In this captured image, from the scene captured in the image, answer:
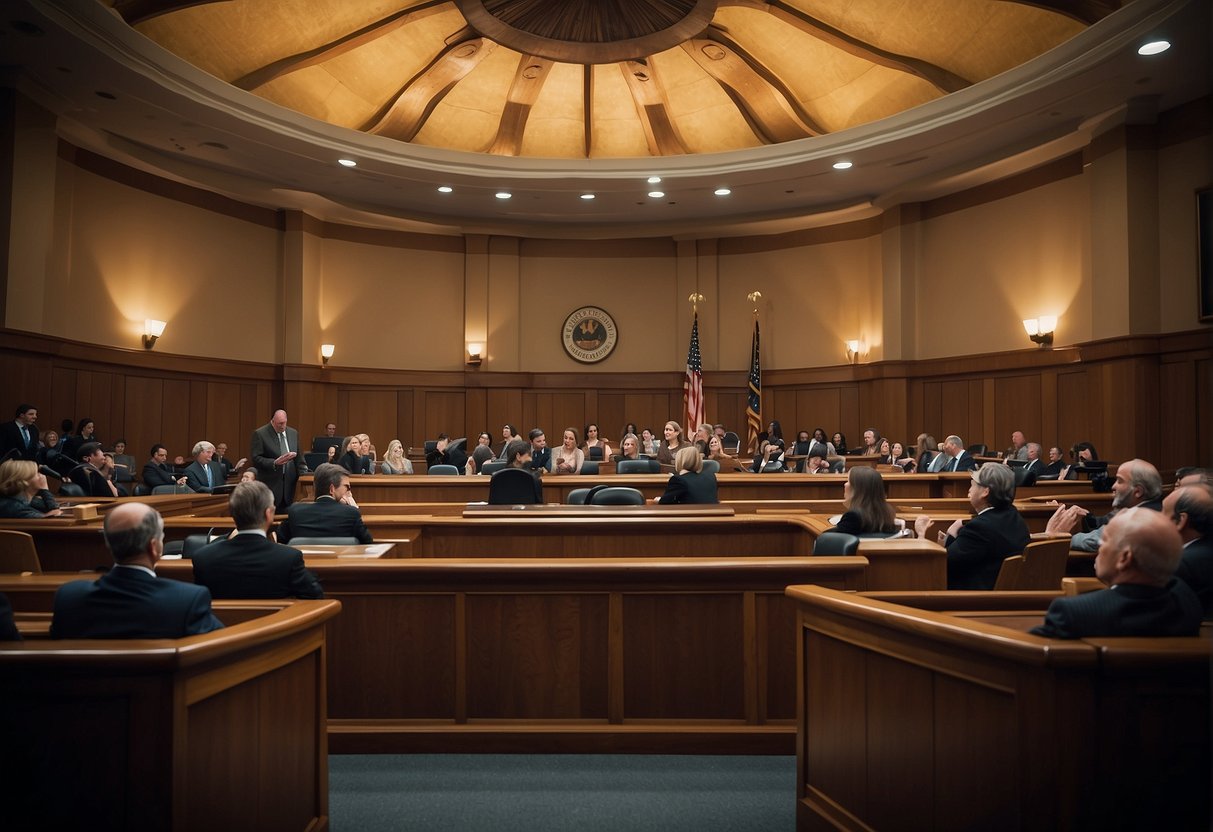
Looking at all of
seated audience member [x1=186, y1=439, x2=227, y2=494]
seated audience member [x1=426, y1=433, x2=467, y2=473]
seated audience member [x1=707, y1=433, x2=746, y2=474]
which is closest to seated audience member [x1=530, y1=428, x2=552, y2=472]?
seated audience member [x1=426, y1=433, x2=467, y2=473]

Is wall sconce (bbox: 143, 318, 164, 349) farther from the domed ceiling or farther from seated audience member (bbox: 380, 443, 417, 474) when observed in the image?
seated audience member (bbox: 380, 443, 417, 474)

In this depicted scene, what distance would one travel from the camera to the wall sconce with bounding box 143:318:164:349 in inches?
496

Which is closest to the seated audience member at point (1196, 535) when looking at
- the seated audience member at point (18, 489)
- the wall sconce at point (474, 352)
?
the seated audience member at point (18, 489)

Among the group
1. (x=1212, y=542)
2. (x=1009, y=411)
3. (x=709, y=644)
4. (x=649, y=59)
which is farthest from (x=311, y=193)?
(x=1212, y=542)

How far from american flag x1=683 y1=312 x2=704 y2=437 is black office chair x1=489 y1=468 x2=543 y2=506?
7.39 metres

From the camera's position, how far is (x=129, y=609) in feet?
7.63

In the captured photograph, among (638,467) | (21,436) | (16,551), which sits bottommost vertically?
(16,551)

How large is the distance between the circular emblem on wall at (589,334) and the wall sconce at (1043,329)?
280 inches

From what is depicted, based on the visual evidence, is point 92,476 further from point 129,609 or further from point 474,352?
point 474,352

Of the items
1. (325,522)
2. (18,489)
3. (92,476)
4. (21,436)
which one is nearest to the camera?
(325,522)

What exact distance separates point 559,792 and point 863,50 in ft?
35.4

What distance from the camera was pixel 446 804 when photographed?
3174mm

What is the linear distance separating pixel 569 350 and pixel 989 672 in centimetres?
1448

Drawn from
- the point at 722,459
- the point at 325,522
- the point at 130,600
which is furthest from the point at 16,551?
the point at 722,459
